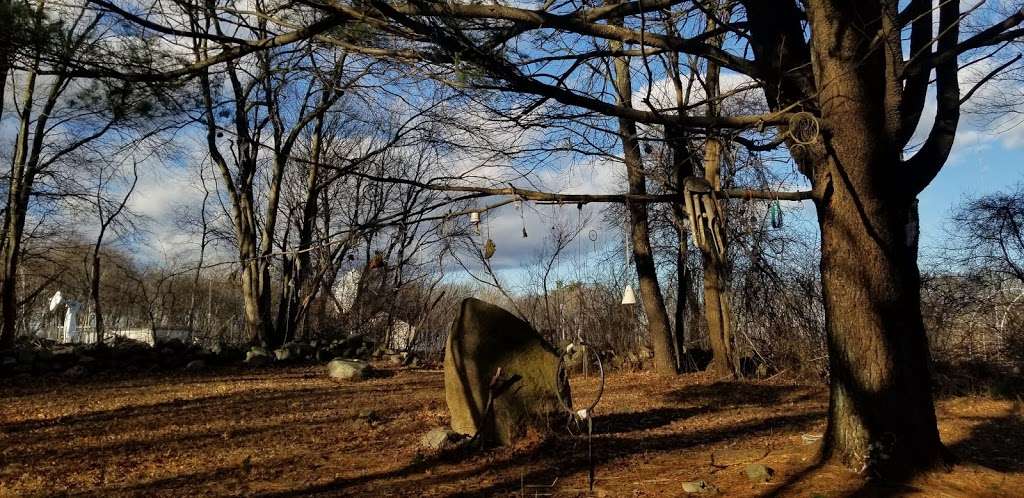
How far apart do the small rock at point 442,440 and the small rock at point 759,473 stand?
2.23m

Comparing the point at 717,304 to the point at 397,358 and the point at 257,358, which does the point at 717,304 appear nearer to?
the point at 397,358

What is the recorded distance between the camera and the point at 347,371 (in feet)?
37.0

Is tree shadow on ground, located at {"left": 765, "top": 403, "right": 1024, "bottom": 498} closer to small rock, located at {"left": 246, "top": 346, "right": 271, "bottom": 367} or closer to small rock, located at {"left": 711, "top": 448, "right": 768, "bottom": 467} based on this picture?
small rock, located at {"left": 711, "top": 448, "right": 768, "bottom": 467}

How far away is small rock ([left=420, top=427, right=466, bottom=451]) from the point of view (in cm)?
566

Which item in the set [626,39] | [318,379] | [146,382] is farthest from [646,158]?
[146,382]

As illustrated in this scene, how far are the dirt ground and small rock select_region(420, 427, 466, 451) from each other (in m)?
0.14

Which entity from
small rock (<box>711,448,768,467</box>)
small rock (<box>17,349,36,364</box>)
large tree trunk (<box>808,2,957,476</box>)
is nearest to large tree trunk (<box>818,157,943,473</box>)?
large tree trunk (<box>808,2,957,476</box>)

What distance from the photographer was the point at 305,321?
16.6m

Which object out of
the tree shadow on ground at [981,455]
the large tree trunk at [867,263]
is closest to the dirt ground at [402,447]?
the tree shadow on ground at [981,455]

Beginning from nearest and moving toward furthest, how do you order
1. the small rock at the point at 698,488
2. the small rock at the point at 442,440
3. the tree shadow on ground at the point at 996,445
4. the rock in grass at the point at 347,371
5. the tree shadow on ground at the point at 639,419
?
the small rock at the point at 698,488 → the tree shadow on ground at the point at 996,445 → the small rock at the point at 442,440 → the tree shadow on ground at the point at 639,419 → the rock in grass at the point at 347,371

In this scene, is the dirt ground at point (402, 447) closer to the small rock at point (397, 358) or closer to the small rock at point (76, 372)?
the small rock at point (76, 372)

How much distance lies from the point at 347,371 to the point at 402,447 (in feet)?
18.0

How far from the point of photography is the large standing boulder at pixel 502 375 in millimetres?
5914

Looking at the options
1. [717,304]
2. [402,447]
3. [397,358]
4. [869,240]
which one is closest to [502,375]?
[402,447]
